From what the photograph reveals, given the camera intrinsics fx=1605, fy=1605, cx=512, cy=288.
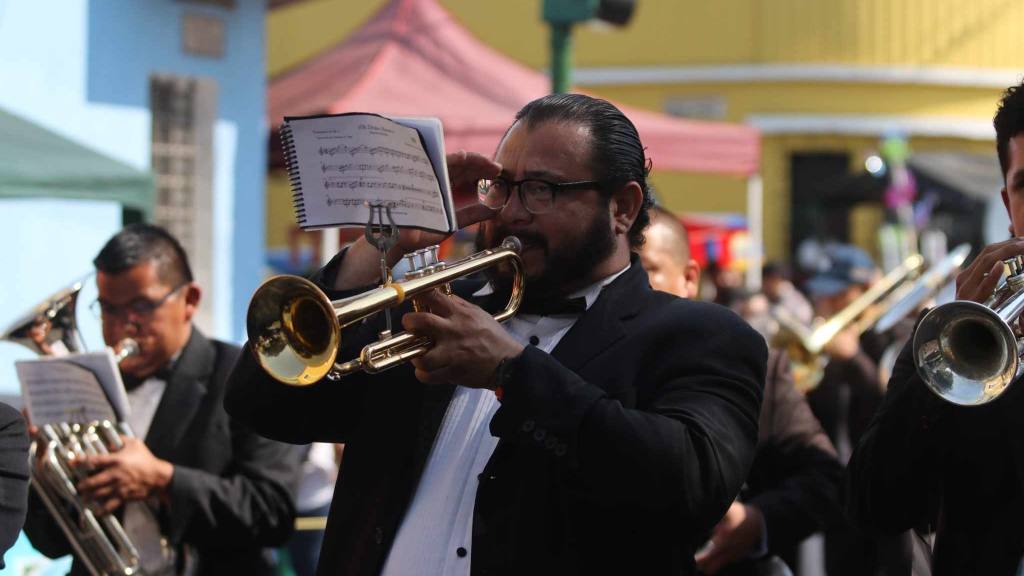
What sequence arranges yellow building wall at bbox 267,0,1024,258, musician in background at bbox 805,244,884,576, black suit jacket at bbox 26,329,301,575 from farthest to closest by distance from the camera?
yellow building wall at bbox 267,0,1024,258 → musician in background at bbox 805,244,884,576 → black suit jacket at bbox 26,329,301,575

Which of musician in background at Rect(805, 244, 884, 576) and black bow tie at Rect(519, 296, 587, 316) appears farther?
musician in background at Rect(805, 244, 884, 576)

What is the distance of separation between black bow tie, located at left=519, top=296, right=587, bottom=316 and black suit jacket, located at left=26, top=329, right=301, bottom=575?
148cm

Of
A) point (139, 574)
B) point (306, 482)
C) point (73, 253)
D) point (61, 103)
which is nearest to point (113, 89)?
point (61, 103)

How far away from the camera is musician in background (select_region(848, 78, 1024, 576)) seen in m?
2.98

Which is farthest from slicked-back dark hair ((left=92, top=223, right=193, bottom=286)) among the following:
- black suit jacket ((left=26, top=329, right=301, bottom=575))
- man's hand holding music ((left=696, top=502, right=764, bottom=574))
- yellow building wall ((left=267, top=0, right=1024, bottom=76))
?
yellow building wall ((left=267, top=0, right=1024, bottom=76))

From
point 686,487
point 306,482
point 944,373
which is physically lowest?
point 306,482

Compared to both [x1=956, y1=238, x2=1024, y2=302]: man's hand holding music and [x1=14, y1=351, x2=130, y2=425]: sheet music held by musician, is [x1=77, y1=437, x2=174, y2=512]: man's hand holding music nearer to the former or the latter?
[x1=14, y1=351, x2=130, y2=425]: sheet music held by musician

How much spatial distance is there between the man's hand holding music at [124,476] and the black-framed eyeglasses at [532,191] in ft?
5.29

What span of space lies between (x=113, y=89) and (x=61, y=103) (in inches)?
15.8

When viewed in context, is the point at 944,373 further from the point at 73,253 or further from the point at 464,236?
the point at 464,236

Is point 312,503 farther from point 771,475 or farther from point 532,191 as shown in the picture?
point 532,191

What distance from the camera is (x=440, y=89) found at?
9.65 metres

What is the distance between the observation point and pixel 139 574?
14.2ft

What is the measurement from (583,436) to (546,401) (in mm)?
89
